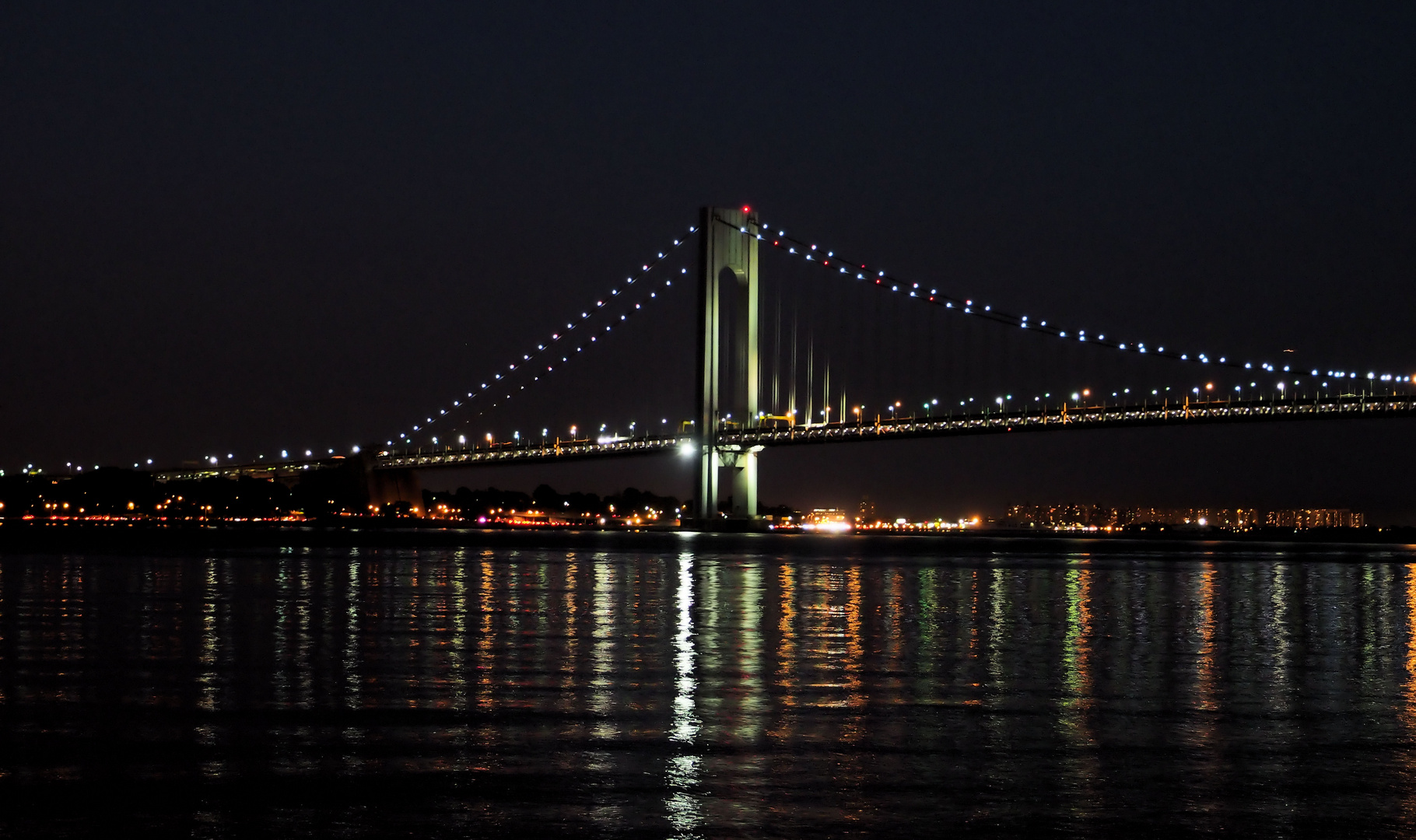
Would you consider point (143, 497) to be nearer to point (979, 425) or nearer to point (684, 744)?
point (979, 425)

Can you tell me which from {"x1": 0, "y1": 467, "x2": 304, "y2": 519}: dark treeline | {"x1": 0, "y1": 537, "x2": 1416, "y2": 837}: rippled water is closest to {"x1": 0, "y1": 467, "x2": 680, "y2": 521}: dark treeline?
{"x1": 0, "y1": 467, "x2": 304, "y2": 519}: dark treeline

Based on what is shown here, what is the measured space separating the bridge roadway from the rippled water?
37.7m

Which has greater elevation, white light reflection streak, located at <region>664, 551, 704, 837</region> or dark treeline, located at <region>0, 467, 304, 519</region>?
dark treeline, located at <region>0, 467, 304, 519</region>

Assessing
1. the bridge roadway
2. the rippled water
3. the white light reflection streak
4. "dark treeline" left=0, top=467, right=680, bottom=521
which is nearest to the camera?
the white light reflection streak

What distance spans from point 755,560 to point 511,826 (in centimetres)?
2883

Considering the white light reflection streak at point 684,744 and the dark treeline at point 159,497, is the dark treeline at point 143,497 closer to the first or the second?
the dark treeline at point 159,497

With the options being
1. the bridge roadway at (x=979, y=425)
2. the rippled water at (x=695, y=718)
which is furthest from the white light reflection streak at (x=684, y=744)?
the bridge roadway at (x=979, y=425)

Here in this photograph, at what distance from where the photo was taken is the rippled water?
571 cm

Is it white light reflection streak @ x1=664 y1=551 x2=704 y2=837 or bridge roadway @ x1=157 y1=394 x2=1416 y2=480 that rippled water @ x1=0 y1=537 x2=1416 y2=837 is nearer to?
white light reflection streak @ x1=664 y1=551 x2=704 y2=837

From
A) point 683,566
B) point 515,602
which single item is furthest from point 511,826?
point 683,566

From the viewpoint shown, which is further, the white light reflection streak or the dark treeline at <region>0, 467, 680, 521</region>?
the dark treeline at <region>0, 467, 680, 521</region>

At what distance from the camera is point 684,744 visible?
718 centimetres

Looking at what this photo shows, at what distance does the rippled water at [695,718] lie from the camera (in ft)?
18.7

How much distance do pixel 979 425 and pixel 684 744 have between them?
51.1m
